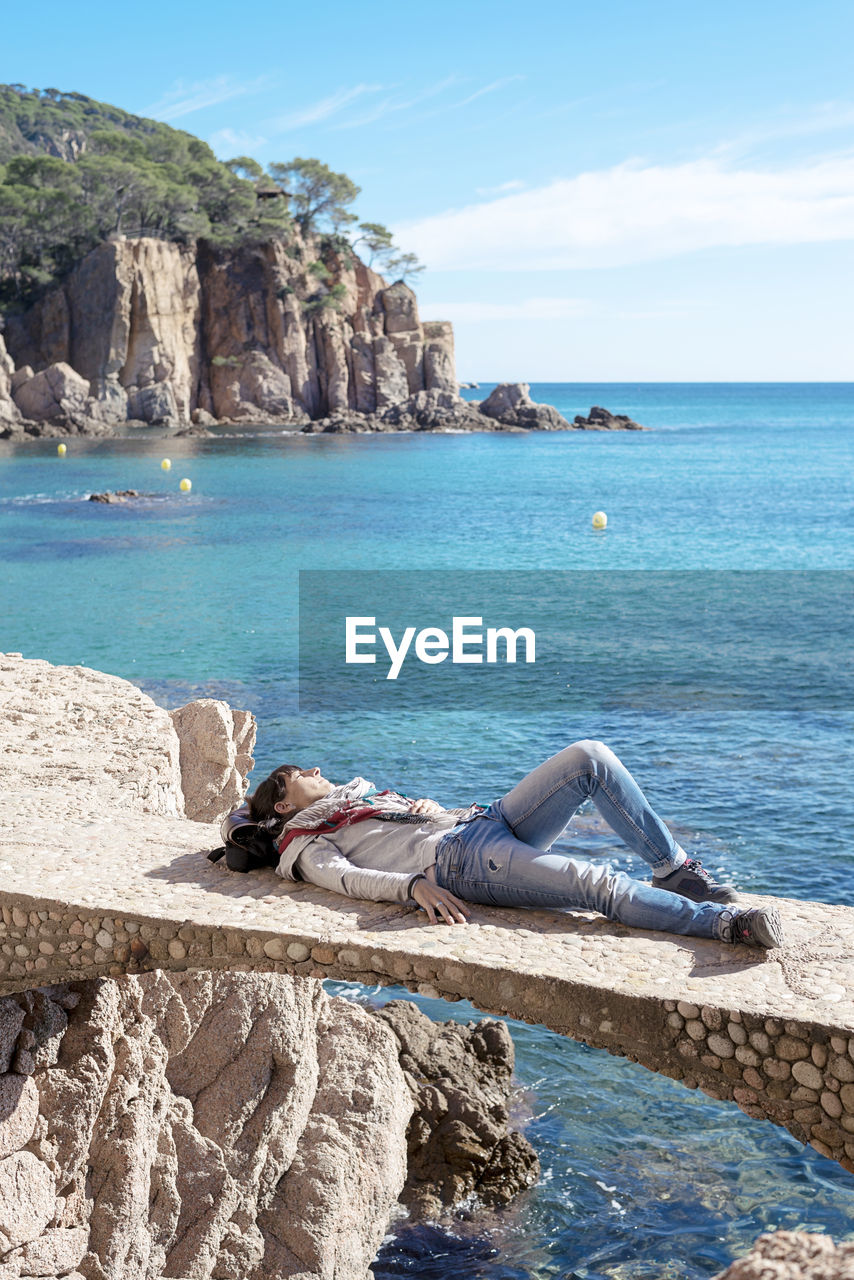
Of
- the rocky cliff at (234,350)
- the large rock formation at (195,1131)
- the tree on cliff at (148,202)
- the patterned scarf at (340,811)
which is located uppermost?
the tree on cliff at (148,202)

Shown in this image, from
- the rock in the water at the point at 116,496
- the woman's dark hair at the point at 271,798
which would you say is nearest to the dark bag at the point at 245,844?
the woman's dark hair at the point at 271,798

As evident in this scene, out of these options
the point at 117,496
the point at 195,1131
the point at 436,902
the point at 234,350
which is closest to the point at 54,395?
the point at 234,350

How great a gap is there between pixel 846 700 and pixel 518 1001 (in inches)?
612

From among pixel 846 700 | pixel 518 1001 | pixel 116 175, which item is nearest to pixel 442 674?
pixel 846 700

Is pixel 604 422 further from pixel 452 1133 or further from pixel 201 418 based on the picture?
pixel 452 1133

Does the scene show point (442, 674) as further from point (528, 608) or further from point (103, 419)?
point (103, 419)

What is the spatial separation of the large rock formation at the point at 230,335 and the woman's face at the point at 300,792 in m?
66.0

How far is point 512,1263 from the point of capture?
23.2ft

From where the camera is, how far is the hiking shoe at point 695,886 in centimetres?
550

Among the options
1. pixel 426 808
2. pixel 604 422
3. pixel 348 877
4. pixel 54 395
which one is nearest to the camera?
pixel 348 877

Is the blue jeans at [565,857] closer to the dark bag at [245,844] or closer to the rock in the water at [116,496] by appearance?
the dark bag at [245,844]

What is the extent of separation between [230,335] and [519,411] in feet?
77.2

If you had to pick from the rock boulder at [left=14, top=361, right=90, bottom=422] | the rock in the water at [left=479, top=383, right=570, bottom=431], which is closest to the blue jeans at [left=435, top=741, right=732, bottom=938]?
the rock boulder at [left=14, top=361, right=90, bottom=422]

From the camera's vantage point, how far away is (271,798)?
19.3ft
